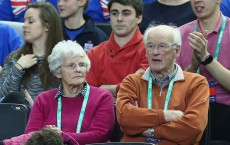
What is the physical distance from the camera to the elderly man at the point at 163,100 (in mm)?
5340

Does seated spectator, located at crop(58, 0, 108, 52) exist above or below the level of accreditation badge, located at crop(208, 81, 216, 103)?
above

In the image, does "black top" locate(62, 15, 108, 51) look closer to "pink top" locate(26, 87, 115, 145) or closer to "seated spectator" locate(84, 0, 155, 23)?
"seated spectator" locate(84, 0, 155, 23)

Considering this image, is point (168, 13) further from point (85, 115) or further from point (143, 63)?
point (85, 115)

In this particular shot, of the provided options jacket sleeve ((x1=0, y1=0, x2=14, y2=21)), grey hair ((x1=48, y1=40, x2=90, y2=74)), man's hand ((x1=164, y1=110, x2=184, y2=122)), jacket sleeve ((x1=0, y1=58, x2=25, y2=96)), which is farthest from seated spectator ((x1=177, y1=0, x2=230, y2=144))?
jacket sleeve ((x1=0, y1=0, x2=14, y2=21))

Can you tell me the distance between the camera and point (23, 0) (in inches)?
324

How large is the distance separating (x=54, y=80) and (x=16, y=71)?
369mm

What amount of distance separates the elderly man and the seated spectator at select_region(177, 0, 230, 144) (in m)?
0.36

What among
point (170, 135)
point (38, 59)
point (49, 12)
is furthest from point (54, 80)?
point (170, 135)

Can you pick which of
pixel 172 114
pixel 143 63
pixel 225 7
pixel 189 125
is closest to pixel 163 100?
pixel 172 114

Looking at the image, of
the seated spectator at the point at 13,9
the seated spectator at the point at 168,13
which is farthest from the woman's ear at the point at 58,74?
the seated spectator at the point at 13,9

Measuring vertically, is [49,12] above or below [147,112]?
above

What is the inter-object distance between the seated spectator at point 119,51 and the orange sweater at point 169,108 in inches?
28.5

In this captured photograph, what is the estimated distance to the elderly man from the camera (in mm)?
5340

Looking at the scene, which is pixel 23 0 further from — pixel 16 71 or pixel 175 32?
pixel 175 32
